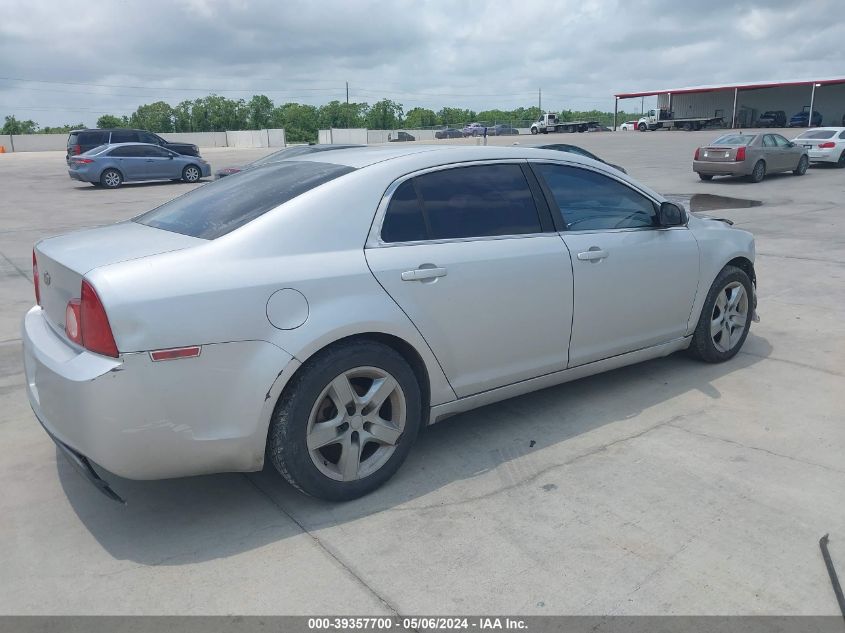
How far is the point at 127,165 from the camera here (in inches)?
908

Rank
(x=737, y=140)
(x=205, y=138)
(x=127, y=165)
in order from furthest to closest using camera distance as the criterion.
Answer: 1. (x=205, y=138)
2. (x=127, y=165)
3. (x=737, y=140)

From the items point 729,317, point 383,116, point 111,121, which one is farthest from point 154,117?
point 729,317

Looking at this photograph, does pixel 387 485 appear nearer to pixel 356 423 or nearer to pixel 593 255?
pixel 356 423

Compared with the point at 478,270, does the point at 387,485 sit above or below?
below

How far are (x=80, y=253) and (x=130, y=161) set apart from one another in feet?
71.7

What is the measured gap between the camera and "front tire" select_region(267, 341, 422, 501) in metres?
3.17

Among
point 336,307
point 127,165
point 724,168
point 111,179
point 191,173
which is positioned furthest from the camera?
point 191,173

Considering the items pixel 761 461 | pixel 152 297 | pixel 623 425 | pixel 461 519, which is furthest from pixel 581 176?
pixel 152 297

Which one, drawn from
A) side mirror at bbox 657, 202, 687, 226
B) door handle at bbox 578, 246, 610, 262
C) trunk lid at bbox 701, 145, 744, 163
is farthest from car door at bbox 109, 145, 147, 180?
door handle at bbox 578, 246, 610, 262

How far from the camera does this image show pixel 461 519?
10.8ft

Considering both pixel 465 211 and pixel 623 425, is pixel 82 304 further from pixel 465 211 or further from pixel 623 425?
pixel 623 425

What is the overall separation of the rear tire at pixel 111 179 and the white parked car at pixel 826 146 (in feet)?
73.1

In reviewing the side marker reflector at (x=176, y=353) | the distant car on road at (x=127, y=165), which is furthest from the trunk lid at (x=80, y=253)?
the distant car on road at (x=127, y=165)
